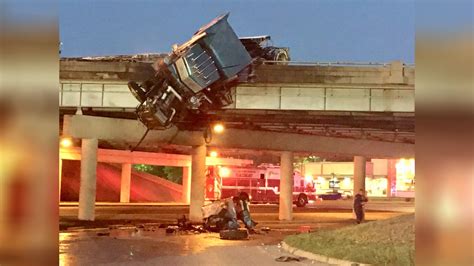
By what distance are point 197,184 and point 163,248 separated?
11.9 m

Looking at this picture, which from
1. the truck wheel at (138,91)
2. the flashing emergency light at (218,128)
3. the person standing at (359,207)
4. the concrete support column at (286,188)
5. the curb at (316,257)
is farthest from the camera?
the concrete support column at (286,188)

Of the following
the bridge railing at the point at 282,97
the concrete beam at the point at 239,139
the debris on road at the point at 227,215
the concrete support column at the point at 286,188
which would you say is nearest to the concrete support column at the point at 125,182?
the concrete beam at the point at 239,139

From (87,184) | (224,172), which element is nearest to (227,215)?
(87,184)

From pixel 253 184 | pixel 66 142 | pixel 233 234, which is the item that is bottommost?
pixel 233 234

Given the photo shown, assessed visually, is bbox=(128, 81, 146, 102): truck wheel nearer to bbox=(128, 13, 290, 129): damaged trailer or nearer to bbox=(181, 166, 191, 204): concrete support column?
bbox=(128, 13, 290, 129): damaged trailer

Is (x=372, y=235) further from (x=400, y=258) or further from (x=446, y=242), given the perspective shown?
(x=446, y=242)

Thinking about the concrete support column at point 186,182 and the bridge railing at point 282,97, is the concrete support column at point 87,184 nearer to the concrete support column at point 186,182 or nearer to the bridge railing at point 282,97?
the bridge railing at point 282,97

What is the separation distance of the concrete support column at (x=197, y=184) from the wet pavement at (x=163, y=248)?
5.85 metres

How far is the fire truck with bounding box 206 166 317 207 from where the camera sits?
42125 millimetres

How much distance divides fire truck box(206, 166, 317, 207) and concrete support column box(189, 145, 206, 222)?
13.5 m

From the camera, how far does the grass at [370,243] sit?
1156 centimetres

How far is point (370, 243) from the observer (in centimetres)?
1365

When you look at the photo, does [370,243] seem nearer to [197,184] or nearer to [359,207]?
[359,207]

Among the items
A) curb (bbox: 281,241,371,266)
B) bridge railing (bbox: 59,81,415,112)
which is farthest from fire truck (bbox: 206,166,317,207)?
curb (bbox: 281,241,371,266)
